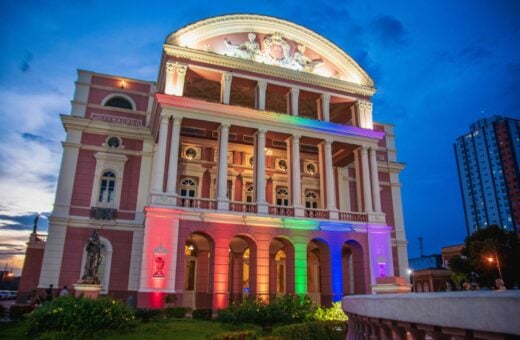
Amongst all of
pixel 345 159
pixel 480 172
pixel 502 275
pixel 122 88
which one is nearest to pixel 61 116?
pixel 122 88

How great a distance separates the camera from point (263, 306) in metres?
16.4

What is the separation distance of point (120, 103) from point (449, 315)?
97.7 ft

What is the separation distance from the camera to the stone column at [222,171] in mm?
23016

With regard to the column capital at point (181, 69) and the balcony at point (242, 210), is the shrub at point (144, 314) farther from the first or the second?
the column capital at point (181, 69)

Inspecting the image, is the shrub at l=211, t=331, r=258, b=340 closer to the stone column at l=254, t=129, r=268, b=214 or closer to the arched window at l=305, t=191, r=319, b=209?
the stone column at l=254, t=129, r=268, b=214

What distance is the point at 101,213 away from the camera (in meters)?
25.8

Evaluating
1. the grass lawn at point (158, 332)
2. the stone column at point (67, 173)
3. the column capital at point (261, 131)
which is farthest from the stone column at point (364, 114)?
the stone column at point (67, 173)

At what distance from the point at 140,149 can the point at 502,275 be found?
34.1 metres

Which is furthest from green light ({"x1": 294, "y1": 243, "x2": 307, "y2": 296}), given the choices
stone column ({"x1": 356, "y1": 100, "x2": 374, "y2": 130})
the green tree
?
the green tree

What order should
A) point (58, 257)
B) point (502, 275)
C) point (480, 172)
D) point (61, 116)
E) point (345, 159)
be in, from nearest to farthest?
point (58, 257) → point (61, 116) → point (345, 159) → point (502, 275) → point (480, 172)

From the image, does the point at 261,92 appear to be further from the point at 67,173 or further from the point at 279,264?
the point at 67,173

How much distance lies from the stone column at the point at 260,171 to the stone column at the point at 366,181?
25.5 feet

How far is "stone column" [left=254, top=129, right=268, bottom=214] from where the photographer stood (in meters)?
23.9

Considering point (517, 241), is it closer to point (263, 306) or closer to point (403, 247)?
point (403, 247)
